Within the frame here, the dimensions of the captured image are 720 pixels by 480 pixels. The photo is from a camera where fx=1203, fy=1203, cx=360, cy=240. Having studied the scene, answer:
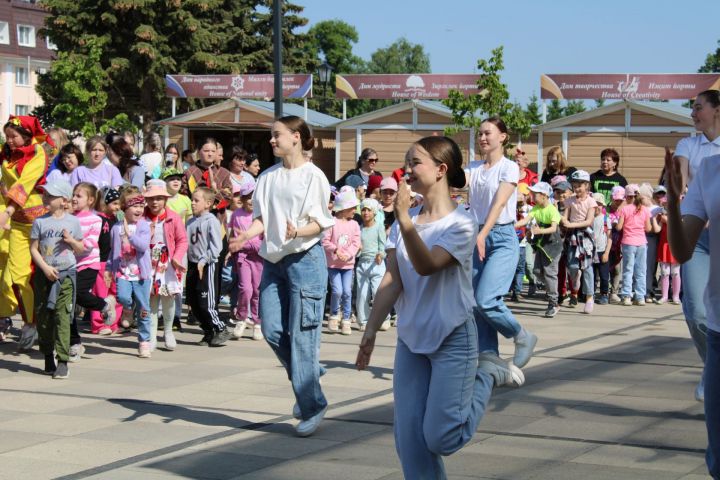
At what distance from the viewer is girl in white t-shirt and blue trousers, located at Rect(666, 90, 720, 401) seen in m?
7.32

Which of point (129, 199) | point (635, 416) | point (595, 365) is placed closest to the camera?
point (635, 416)

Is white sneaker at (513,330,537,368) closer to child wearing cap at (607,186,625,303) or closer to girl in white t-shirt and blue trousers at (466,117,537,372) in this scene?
girl in white t-shirt and blue trousers at (466,117,537,372)

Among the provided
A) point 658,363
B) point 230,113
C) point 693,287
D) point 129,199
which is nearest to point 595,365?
point 658,363

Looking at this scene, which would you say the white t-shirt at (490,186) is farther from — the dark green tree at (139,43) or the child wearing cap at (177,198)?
the dark green tree at (139,43)

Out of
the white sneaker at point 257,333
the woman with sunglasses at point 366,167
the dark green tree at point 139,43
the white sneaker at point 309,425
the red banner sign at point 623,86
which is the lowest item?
the white sneaker at point 257,333

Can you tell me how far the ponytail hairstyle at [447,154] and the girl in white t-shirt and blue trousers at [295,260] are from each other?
2252 mm

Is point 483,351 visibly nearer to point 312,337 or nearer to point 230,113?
point 312,337

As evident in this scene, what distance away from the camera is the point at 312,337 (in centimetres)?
768

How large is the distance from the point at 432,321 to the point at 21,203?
22.3 feet

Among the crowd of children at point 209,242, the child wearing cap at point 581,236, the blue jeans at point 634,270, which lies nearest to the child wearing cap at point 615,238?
the crowd of children at point 209,242

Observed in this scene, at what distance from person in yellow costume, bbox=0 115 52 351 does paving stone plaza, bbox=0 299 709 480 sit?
1.78 ft

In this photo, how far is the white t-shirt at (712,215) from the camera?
4.90 m

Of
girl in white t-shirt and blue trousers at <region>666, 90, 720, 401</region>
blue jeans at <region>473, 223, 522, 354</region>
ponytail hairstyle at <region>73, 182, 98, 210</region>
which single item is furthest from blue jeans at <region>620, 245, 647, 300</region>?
girl in white t-shirt and blue trousers at <region>666, 90, 720, 401</region>

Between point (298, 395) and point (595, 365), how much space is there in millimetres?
3894
